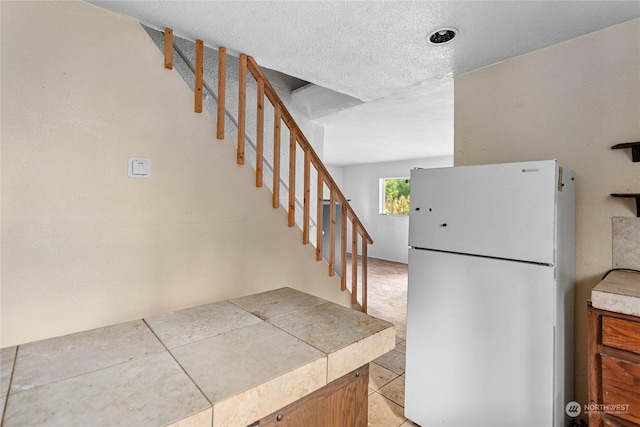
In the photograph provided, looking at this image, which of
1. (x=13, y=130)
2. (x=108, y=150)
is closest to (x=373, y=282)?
(x=108, y=150)

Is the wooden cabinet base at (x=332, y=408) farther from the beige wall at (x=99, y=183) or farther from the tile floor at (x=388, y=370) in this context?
the beige wall at (x=99, y=183)

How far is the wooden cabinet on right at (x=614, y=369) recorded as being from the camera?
3.79 ft

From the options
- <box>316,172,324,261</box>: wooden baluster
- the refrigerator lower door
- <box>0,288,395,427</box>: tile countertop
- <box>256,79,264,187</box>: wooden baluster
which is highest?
<box>256,79,264,187</box>: wooden baluster

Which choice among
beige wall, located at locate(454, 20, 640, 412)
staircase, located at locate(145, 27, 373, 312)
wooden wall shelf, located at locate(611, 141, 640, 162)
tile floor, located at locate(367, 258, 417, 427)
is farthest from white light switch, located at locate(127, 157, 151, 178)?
wooden wall shelf, located at locate(611, 141, 640, 162)

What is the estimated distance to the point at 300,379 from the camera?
2.35ft

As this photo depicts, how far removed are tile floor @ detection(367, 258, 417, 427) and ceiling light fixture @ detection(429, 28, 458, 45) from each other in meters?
2.25

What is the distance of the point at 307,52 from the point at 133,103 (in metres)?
1.08

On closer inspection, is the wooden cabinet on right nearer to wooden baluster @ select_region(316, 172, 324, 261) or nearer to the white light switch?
wooden baluster @ select_region(316, 172, 324, 261)

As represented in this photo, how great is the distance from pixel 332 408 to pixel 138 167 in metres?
1.60

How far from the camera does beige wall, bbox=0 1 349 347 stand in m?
1.43

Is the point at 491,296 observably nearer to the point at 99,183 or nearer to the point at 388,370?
the point at 388,370

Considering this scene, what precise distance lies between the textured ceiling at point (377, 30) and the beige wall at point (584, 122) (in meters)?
0.12

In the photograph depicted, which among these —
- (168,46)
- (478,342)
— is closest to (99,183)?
(168,46)

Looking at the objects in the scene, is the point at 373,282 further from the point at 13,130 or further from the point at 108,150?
the point at 13,130
